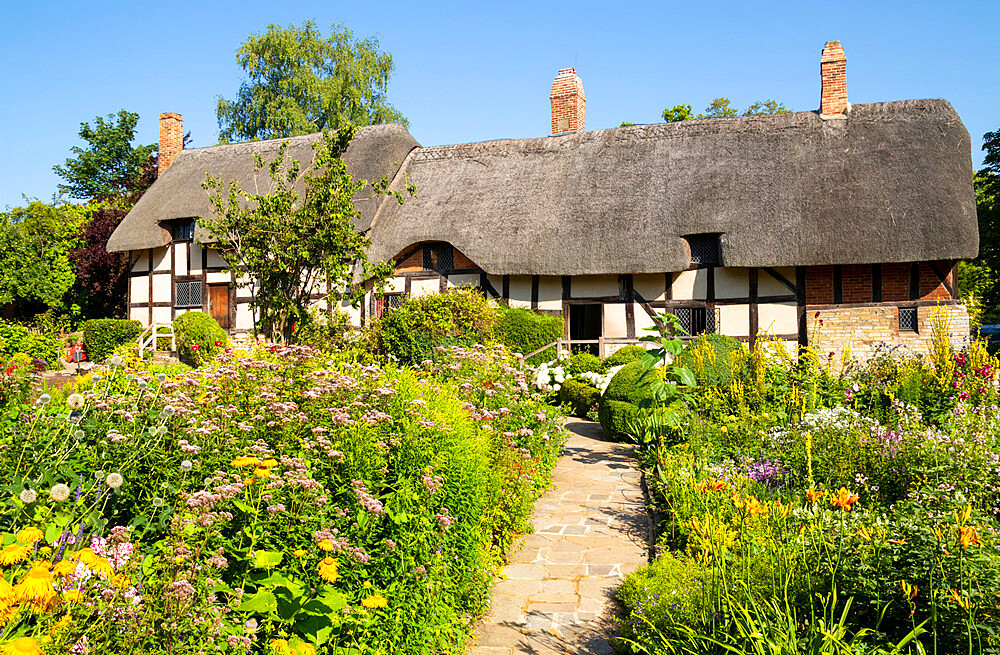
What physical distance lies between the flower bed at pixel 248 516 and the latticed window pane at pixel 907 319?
441 inches

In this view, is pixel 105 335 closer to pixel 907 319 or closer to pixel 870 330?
pixel 870 330

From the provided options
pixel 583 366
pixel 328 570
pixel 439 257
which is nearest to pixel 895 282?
pixel 583 366

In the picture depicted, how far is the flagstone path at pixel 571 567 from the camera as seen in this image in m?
3.72

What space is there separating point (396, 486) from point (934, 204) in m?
12.9

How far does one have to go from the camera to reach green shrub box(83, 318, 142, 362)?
17.7 m

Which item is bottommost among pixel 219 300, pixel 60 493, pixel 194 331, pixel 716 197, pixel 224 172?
pixel 60 493

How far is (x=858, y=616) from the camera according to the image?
2.87 m

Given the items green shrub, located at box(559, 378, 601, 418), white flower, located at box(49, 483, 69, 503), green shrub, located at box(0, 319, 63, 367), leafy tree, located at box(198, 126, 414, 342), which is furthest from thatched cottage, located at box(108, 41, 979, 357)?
white flower, located at box(49, 483, 69, 503)

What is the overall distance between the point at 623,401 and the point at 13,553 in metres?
7.50

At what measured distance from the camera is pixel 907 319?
13.2 m

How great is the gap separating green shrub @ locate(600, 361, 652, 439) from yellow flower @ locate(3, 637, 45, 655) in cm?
724

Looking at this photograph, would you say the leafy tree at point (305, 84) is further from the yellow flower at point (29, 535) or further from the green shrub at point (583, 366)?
the yellow flower at point (29, 535)

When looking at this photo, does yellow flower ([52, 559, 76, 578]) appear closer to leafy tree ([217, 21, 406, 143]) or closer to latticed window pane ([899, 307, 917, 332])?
latticed window pane ([899, 307, 917, 332])

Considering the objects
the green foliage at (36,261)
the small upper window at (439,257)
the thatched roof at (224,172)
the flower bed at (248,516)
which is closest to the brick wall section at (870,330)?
the small upper window at (439,257)
